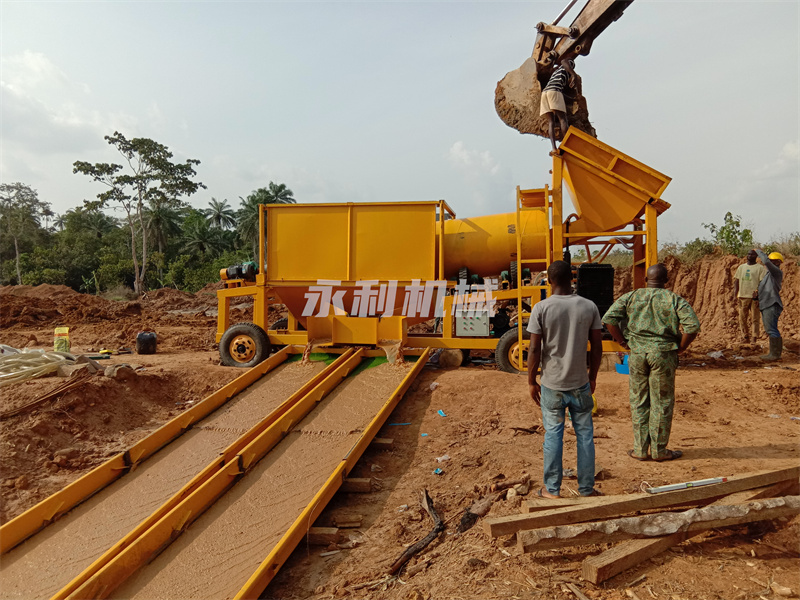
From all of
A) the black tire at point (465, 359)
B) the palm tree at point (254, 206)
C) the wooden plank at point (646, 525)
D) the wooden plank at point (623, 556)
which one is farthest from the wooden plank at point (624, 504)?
the palm tree at point (254, 206)

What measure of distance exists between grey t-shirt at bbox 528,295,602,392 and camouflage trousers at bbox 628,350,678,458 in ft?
3.04

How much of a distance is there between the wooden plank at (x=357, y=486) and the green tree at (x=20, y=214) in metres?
37.8

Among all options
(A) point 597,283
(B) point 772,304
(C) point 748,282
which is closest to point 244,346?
(A) point 597,283

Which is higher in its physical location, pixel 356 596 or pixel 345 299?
pixel 345 299

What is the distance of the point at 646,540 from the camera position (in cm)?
281

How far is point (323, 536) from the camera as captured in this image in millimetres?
3885

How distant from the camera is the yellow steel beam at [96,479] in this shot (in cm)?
380

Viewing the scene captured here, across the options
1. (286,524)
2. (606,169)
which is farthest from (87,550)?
(606,169)

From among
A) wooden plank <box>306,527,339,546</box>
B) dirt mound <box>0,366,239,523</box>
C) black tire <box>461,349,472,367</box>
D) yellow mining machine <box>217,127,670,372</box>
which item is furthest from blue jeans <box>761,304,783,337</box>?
dirt mound <box>0,366,239,523</box>

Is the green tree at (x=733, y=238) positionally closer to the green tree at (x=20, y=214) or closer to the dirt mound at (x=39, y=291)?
the dirt mound at (x=39, y=291)

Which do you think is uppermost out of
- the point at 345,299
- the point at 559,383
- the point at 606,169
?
the point at 606,169

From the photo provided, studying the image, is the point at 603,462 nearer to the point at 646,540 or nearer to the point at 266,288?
the point at 646,540

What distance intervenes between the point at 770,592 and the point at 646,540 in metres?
0.56

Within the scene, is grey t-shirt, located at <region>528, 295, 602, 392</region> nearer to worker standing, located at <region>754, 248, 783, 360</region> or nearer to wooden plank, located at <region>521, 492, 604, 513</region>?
wooden plank, located at <region>521, 492, 604, 513</region>
